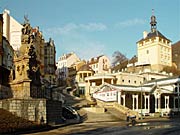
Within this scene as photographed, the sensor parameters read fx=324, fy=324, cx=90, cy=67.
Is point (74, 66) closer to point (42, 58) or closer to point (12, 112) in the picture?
point (42, 58)

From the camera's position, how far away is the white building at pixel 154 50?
95.9 m

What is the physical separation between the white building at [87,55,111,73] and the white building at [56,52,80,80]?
9.04m

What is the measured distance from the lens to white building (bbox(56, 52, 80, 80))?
11826cm

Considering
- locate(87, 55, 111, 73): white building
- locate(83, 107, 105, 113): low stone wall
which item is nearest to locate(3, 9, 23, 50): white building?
locate(83, 107, 105, 113): low stone wall

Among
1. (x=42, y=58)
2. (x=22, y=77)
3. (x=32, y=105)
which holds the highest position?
(x=42, y=58)

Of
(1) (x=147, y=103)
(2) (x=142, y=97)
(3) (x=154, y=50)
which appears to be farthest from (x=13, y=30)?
(3) (x=154, y=50)

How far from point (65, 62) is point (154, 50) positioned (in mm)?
37502

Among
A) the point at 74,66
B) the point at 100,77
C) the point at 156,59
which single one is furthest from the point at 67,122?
the point at 74,66

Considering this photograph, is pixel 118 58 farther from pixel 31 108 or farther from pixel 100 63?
pixel 31 108

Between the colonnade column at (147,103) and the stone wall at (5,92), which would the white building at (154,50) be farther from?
the stone wall at (5,92)

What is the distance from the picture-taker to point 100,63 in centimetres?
10931

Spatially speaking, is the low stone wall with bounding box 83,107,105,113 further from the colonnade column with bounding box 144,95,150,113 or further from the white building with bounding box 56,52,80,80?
the white building with bounding box 56,52,80,80

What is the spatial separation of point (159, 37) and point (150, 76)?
79.9ft

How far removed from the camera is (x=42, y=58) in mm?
76562
